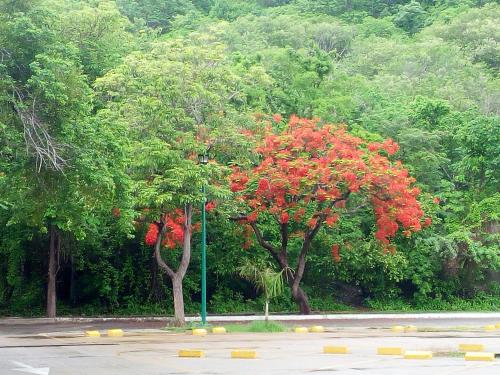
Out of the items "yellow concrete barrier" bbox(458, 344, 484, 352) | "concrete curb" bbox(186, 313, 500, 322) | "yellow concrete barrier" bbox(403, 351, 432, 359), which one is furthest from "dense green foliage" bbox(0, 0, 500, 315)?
"yellow concrete barrier" bbox(458, 344, 484, 352)

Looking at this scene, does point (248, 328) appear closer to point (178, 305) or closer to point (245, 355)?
point (178, 305)

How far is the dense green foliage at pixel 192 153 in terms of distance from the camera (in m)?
17.3

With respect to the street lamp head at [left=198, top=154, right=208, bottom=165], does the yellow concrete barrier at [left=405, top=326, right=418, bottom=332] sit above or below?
below

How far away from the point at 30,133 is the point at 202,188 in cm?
1108

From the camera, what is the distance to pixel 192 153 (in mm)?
27188

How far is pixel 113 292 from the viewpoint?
1384 inches

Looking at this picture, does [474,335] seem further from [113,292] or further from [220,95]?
Result: [113,292]

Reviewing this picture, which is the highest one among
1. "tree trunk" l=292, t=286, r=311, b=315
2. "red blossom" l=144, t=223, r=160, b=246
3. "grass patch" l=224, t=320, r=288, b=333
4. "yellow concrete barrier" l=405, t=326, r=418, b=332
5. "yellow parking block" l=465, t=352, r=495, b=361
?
"red blossom" l=144, t=223, r=160, b=246

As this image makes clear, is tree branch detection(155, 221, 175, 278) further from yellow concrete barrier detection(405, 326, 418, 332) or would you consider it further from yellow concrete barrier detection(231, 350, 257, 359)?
yellow concrete barrier detection(231, 350, 257, 359)

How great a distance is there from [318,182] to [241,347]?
39.4 feet

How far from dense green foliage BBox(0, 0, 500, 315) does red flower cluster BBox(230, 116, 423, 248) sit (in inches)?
61.3

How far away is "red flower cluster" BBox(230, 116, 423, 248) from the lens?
29.9 m

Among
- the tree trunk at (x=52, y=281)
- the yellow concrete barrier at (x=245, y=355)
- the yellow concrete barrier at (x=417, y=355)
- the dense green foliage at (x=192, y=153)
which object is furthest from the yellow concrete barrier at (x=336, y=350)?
the tree trunk at (x=52, y=281)

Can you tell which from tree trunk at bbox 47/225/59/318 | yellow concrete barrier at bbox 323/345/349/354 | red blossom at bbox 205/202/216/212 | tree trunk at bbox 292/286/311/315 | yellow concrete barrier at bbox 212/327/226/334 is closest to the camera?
yellow concrete barrier at bbox 323/345/349/354
